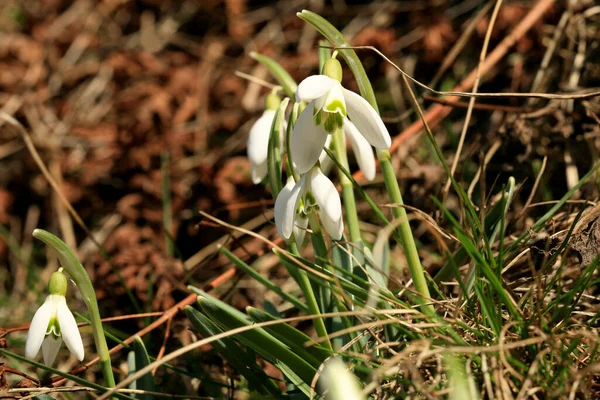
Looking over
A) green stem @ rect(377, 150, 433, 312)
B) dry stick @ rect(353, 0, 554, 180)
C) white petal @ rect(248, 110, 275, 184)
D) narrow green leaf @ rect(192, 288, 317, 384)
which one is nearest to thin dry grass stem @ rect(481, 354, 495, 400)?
green stem @ rect(377, 150, 433, 312)

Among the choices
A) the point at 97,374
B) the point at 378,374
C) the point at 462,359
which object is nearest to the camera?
the point at 378,374

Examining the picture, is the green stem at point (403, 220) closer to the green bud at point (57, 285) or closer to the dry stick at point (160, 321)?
the dry stick at point (160, 321)

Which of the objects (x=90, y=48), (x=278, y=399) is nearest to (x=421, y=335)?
(x=278, y=399)

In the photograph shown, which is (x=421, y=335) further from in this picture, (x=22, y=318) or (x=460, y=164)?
(x=22, y=318)

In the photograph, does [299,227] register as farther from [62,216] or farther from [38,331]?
[62,216]

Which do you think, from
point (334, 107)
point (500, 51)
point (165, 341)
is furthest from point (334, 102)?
point (500, 51)

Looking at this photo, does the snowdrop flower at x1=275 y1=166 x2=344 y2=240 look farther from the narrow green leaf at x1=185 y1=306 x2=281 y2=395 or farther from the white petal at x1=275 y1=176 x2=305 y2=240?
the narrow green leaf at x1=185 y1=306 x2=281 y2=395
